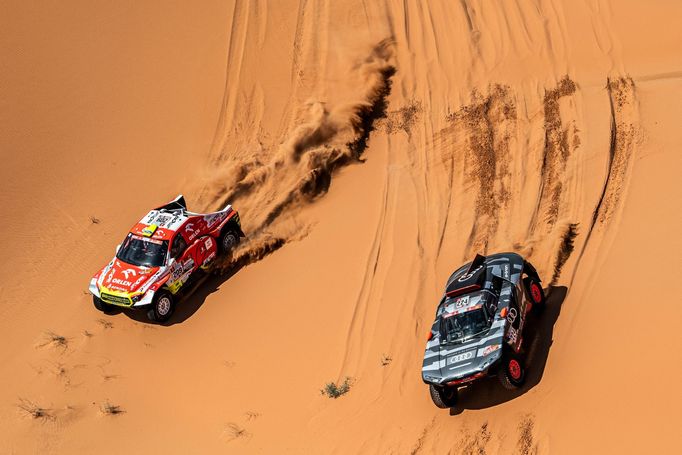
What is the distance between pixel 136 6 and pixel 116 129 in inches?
176

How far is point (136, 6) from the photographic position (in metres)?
26.2

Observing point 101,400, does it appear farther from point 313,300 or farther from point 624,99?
point 624,99

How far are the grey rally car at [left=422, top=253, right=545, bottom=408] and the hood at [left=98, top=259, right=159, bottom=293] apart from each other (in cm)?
→ 638

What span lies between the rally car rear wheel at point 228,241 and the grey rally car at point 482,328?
20.3ft

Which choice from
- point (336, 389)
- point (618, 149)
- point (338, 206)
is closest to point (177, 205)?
point (338, 206)

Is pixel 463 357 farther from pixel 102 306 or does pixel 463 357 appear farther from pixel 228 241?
pixel 102 306

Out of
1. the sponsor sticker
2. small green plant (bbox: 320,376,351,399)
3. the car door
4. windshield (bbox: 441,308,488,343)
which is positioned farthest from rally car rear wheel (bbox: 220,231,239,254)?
windshield (bbox: 441,308,488,343)

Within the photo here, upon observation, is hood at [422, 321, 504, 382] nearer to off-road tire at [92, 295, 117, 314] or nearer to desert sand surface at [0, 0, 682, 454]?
desert sand surface at [0, 0, 682, 454]

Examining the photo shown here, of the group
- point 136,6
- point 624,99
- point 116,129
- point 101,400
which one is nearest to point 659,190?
point 624,99

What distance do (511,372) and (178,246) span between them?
7961 mm

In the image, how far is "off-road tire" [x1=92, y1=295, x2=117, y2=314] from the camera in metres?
19.2

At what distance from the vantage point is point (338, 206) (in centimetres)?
2086

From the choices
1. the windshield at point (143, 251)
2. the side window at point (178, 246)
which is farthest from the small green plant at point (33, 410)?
the side window at point (178, 246)

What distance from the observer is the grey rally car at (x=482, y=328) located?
14.3 metres
